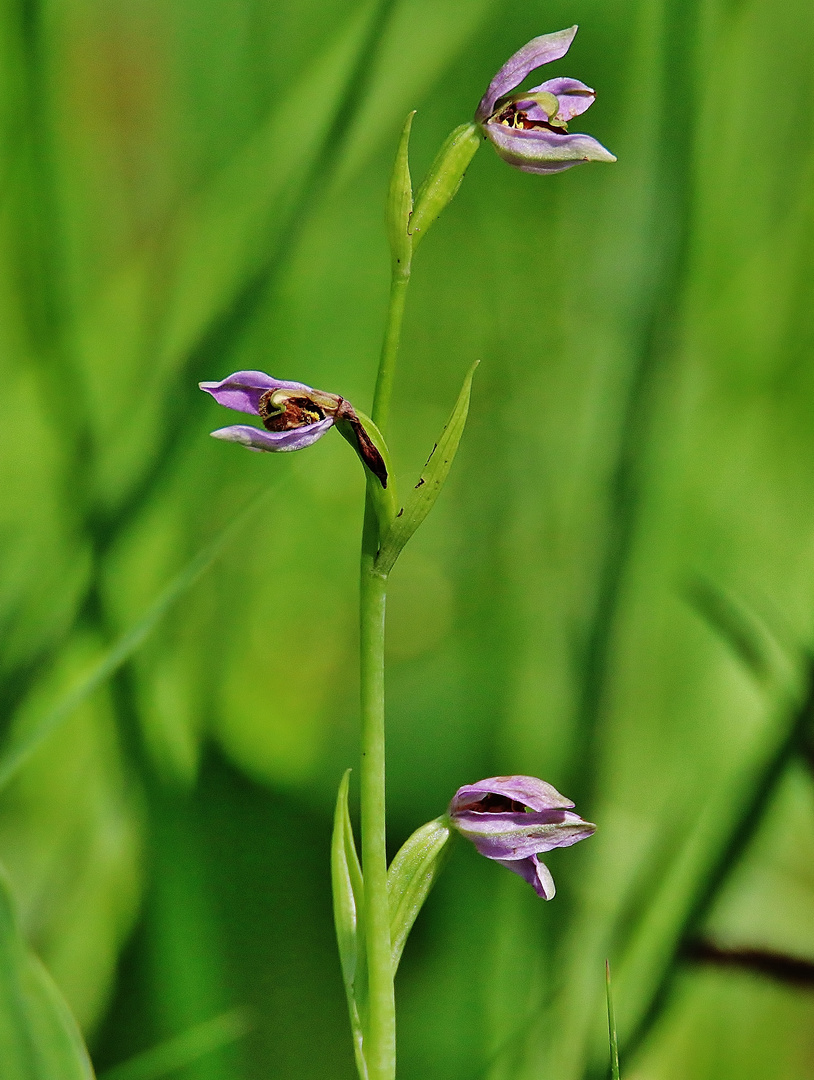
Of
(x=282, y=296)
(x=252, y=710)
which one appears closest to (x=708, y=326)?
(x=282, y=296)

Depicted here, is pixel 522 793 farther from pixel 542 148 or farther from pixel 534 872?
pixel 542 148

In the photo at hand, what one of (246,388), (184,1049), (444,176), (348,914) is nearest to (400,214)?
(444,176)

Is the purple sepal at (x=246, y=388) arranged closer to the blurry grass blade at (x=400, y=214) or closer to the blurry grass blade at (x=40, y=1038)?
the blurry grass blade at (x=400, y=214)

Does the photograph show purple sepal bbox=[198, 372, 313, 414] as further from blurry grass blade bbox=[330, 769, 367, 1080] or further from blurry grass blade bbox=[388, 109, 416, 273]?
blurry grass blade bbox=[330, 769, 367, 1080]

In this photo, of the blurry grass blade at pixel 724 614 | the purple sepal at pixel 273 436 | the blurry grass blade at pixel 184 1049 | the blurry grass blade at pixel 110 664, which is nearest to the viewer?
the purple sepal at pixel 273 436

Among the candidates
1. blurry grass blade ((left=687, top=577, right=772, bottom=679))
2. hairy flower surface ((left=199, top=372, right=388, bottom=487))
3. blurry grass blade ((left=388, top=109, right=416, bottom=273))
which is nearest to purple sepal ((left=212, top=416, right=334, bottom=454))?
hairy flower surface ((left=199, top=372, right=388, bottom=487))

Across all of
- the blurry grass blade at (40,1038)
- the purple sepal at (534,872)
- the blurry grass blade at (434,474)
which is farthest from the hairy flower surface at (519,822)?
the blurry grass blade at (40,1038)
